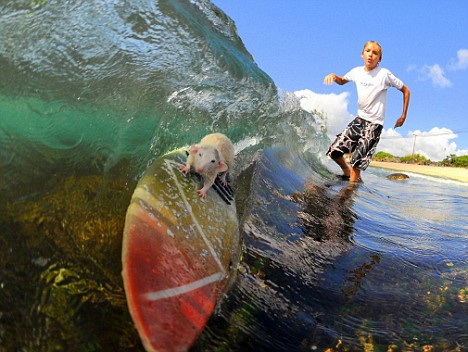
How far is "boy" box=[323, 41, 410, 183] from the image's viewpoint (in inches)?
222

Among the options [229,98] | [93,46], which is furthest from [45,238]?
[229,98]

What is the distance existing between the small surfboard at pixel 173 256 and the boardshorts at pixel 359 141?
414cm

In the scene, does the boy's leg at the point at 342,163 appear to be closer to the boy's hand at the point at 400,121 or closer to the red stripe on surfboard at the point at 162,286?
the boy's hand at the point at 400,121

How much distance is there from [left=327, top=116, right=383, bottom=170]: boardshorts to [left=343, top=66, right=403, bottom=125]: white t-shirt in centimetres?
11

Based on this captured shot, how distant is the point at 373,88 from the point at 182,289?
4982 millimetres

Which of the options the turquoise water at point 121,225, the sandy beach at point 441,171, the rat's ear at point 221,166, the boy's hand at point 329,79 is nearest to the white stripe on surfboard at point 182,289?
the turquoise water at point 121,225

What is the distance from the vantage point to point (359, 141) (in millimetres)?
5863

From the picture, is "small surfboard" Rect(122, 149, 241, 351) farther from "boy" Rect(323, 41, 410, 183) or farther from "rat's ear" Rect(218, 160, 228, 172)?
"boy" Rect(323, 41, 410, 183)

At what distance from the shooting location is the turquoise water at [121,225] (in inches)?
59.1

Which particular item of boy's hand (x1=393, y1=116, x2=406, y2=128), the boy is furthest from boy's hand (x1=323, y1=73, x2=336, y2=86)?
boy's hand (x1=393, y1=116, x2=406, y2=128)

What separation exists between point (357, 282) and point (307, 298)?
0.39 metres

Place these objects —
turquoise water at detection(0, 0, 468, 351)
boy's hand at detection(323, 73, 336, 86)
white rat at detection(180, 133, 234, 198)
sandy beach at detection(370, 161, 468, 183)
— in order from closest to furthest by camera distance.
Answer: turquoise water at detection(0, 0, 468, 351) → white rat at detection(180, 133, 234, 198) → boy's hand at detection(323, 73, 336, 86) → sandy beach at detection(370, 161, 468, 183)

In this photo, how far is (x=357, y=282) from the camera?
213 centimetres

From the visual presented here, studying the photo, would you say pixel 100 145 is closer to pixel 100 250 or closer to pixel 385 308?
pixel 100 250
